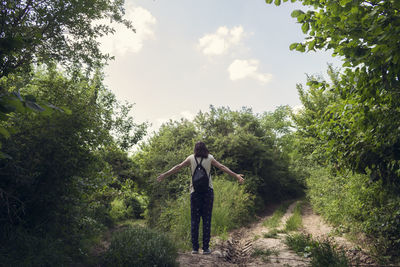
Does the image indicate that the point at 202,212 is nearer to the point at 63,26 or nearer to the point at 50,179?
the point at 50,179

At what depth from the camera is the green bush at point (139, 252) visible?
4.18 metres

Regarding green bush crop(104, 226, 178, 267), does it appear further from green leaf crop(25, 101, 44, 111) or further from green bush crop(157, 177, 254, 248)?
green leaf crop(25, 101, 44, 111)

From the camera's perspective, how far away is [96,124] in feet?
17.8

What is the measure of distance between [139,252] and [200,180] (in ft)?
5.72

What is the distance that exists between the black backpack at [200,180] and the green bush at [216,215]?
60.0 inches

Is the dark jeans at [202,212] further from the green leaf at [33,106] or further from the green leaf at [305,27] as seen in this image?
the green leaf at [33,106]

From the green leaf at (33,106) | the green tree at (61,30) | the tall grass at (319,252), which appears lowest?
the tall grass at (319,252)

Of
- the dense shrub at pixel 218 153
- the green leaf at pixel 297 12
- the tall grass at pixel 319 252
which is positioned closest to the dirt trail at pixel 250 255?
the tall grass at pixel 319 252

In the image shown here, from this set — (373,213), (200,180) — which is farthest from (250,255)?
(373,213)

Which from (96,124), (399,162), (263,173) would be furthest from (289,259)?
(263,173)

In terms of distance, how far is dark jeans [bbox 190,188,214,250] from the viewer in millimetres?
5537

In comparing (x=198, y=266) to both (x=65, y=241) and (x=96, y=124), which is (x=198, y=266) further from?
(x=96, y=124)

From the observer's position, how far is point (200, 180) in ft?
17.9

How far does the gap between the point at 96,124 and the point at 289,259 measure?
436cm
